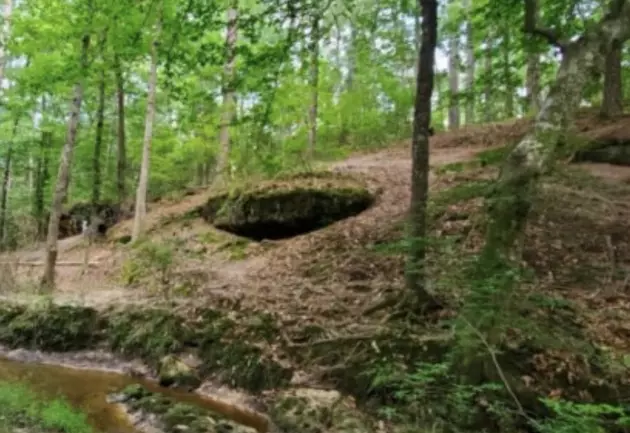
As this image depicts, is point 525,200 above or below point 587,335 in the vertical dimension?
above

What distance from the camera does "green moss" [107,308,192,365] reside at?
8617 mm

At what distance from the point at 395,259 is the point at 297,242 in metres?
2.87

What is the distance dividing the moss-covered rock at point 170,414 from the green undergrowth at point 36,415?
65 cm

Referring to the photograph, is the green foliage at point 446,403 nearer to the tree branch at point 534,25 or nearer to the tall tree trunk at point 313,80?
the tree branch at point 534,25

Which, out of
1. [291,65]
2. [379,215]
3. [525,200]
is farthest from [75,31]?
[525,200]

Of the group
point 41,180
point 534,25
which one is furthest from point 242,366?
point 41,180

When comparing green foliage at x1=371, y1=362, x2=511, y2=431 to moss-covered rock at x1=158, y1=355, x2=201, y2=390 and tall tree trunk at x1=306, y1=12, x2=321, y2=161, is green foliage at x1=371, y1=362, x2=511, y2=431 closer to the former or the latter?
moss-covered rock at x1=158, y1=355, x2=201, y2=390

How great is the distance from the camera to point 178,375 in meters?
7.90

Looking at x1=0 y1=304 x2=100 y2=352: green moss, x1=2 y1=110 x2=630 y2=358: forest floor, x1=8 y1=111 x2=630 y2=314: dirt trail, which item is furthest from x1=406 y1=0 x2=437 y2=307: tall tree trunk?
x1=0 y1=304 x2=100 y2=352: green moss

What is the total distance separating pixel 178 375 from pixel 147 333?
1.37 meters

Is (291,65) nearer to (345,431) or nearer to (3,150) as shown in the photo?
(345,431)

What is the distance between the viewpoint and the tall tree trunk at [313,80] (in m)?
8.13

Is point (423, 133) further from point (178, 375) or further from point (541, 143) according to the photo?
point (178, 375)

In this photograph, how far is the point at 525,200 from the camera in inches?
228
